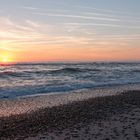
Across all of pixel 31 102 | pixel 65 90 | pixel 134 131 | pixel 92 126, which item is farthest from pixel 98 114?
pixel 65 90

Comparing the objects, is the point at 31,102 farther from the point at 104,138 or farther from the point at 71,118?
the point at 104,138

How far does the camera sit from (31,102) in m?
17.9

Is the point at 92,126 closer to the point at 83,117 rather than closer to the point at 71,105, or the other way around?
the point at 83,117

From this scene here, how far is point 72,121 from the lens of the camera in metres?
12.3

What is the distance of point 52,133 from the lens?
10672mm

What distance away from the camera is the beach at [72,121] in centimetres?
1044

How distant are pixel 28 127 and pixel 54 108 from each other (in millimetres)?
3887

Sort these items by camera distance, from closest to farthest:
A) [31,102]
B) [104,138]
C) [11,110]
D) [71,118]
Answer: [104,138] → [71,118] → [11,110] → [31,102]

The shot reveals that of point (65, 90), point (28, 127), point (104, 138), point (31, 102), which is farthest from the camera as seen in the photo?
point (65, 90)

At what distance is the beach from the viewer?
1044 centimetres

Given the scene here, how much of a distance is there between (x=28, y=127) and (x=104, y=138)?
281 centimetres

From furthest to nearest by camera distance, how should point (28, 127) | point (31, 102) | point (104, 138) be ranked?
point (31, 102)
point (28, 127)
point (104, 138)

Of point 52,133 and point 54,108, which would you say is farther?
point 54,108

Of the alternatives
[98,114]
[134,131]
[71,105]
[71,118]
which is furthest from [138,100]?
[134,131]
